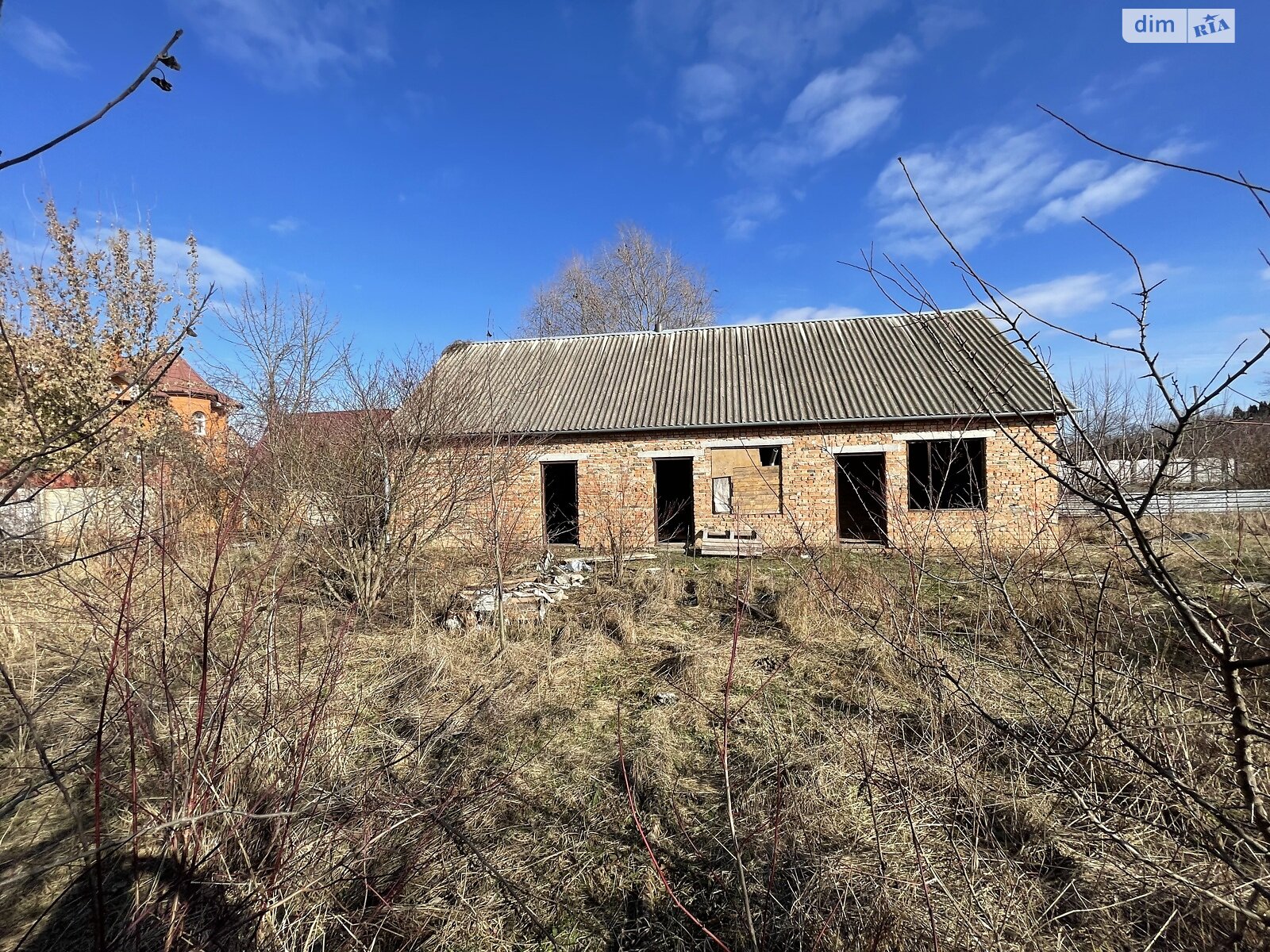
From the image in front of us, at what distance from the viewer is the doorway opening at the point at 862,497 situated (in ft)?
41.5

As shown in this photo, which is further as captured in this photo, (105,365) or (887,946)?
(105,365)

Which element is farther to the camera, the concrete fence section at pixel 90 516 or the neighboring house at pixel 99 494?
the neighboring house at pixel 99 494

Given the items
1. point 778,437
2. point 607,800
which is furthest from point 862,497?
point 607,800

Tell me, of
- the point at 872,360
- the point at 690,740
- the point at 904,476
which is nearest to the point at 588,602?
the point at 690,740

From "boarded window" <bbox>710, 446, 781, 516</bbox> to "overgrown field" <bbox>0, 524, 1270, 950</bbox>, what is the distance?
23.8 feet

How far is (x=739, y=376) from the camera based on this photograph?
563 inches

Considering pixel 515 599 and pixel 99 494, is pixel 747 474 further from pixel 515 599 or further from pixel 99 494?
pixel 99 494

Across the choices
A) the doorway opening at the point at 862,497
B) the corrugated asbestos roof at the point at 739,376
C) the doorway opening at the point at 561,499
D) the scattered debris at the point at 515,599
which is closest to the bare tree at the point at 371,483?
the scattered debris at the point at 515,599

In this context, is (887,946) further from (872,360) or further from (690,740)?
(872,360)

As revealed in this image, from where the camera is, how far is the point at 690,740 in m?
4.47

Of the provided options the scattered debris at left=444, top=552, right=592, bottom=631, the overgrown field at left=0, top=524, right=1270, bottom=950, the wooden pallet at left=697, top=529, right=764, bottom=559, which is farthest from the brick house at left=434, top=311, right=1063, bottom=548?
the overgrown field at left=0, top=524, right=1270, bottom=950

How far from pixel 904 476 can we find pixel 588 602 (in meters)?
7.45

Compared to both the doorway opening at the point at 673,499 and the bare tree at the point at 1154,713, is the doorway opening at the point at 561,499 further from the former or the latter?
the bare tree at the point at 1154,713

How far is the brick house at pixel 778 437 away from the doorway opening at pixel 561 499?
11 cm
